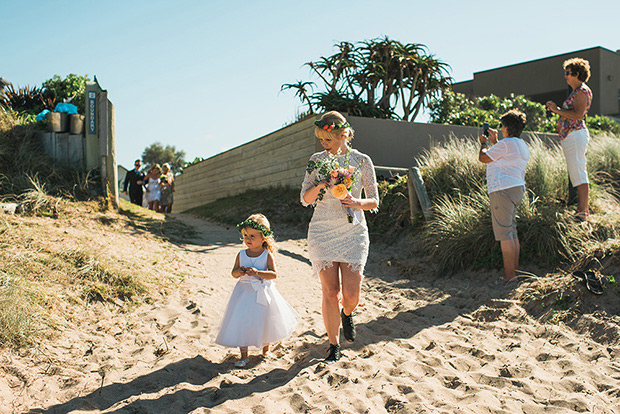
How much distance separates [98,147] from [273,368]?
22.8 feet

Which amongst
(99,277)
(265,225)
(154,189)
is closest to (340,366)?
(265,225)

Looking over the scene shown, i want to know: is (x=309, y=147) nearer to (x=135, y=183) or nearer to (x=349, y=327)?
(x=135, y=183)

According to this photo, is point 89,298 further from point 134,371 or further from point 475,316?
point 475,316

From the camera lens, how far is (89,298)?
5.19 meters

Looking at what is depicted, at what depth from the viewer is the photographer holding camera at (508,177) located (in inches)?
223

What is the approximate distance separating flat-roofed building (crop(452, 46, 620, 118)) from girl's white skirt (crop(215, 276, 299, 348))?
22645 mm

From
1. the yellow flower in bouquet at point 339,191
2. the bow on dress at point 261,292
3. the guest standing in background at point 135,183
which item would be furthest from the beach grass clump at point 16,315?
the guest standing in background at point 135,183

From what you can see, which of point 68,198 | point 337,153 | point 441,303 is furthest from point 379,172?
point 337,153

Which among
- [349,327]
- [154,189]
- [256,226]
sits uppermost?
[154,189]

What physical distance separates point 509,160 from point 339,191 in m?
2.96

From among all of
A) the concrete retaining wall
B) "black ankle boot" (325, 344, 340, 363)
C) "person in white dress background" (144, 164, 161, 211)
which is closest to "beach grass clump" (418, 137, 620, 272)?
"black ankle boot" (325, 344, 340, 363)

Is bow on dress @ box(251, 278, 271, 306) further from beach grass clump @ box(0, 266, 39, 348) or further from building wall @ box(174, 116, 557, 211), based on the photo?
building wall @ box(174, 116, 557, 211)

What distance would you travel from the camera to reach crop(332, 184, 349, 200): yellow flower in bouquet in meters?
3.62

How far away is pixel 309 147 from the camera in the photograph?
11.4 metres
